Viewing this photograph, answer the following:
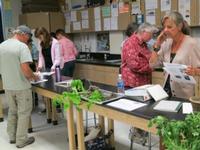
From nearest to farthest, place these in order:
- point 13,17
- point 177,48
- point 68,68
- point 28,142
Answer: point 177,48 → point 28,142 → point 68,68 → point 13,17

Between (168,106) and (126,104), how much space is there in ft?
1.13

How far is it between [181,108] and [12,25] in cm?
576

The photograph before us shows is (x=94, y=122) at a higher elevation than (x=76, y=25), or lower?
lower

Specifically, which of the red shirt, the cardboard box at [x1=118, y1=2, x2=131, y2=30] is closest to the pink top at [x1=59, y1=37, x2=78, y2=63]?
the cardboard box at [x1=118, y1=2, x2=131, y2=30]

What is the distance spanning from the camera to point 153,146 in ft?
11.0

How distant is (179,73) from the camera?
2371 millimetres

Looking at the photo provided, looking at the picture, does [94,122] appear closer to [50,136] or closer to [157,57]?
[50,136]

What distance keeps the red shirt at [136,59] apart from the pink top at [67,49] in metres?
2.22

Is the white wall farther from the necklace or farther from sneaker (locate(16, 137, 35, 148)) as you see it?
the necklace

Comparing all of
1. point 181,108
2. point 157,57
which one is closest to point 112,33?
point 157,57

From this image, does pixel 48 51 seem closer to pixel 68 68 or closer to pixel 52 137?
pixel 68 68

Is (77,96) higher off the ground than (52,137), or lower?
higher

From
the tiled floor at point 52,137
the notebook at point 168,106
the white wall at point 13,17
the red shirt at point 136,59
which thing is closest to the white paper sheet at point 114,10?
the tiled floor at point 52,137

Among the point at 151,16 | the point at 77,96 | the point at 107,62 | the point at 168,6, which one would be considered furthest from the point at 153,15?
the point at 77,96
